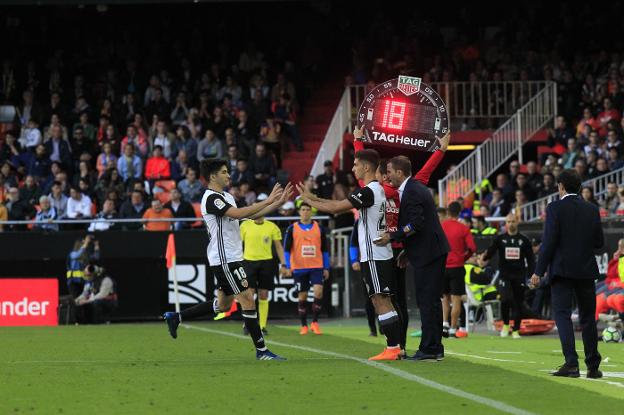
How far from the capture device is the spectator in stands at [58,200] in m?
29.6

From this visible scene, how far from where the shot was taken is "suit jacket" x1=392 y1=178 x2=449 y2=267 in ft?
43.7

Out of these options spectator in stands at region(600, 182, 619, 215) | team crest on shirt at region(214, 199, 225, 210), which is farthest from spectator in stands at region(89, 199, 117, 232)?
team crest on shirt at region(214, 199, 225, 210)

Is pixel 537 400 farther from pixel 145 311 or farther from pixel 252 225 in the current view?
pixel 145 311

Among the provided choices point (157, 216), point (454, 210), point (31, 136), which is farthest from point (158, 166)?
point (454, 210)

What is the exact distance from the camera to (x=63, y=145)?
1288 inches

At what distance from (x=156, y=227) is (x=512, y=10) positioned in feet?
47.8

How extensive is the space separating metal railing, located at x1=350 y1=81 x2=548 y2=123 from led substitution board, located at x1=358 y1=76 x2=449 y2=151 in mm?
13162

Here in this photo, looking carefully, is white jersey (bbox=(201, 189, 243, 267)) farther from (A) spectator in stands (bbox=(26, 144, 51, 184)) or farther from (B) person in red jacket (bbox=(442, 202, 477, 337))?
(A) spectator in stands (bbox=(26, 144, 51, 184))

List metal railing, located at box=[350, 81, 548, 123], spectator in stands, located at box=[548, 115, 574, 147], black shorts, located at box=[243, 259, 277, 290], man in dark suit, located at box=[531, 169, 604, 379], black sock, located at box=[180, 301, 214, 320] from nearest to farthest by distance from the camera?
1. man in dark suit, located at box=[531, 169, 604, 379]
2. black sock, located at box=[180, 301, 214, 320]
3. black shorts, located at box=[243, 259, 277, 290]
4. spectator in stands, located at box=[548, 115, 574, 147]
5. metal railing, located at box=[350, 81, 548, 123]

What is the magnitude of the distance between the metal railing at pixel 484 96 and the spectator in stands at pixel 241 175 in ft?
15.0

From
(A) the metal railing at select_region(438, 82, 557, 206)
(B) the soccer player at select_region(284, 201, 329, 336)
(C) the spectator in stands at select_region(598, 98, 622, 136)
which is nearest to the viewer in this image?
(B) the soccer player at select_region(284, 201, 329, 336)

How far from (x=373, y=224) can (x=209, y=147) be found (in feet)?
62.4

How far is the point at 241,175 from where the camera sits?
3008 centimetres

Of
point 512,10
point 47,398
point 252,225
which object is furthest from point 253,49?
point 47,398
